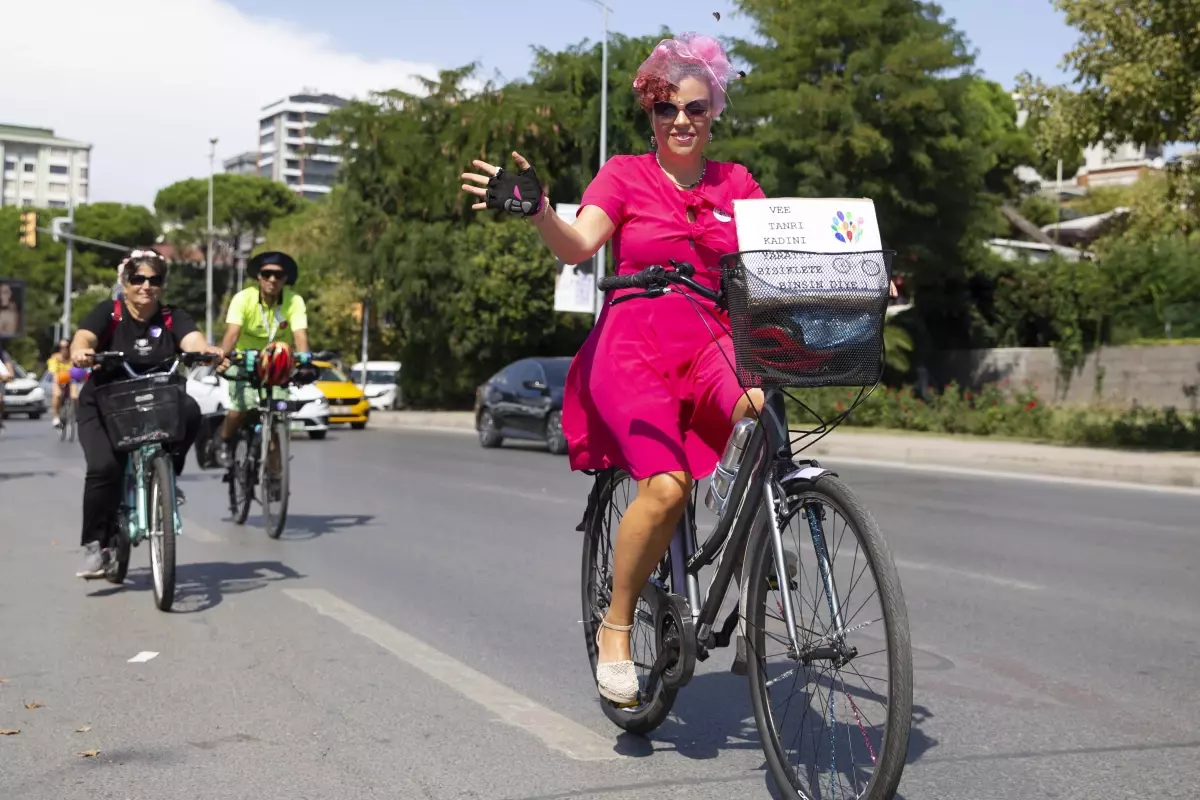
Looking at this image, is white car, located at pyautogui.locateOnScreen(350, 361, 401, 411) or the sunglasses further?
white car, located at pyautogui.locateOnScreen(350, 361, 401, 411)

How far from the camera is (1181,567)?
952 cm

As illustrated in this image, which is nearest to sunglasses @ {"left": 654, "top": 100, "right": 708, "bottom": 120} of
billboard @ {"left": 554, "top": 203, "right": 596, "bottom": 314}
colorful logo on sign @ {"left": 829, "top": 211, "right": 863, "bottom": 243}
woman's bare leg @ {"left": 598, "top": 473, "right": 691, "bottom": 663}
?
colorful logo on sign @ {"left": 829, "top": 211, "right": 863, "bottom": 243}

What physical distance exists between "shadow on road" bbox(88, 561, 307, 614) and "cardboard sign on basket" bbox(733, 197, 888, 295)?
4525 millimetres

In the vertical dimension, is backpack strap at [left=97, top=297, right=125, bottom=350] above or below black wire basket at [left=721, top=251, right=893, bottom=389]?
below

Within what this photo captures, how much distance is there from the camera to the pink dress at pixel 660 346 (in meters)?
4.34

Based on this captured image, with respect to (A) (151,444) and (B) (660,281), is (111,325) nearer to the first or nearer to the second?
(A) (151,444)

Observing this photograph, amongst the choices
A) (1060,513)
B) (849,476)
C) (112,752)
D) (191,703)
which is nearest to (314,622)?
(191,703)

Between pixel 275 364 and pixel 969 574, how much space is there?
15.8ft

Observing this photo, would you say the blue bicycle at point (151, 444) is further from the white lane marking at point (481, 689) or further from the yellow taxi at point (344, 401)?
the yellow taxi at point (344, 401)

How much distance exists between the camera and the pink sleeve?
445cm

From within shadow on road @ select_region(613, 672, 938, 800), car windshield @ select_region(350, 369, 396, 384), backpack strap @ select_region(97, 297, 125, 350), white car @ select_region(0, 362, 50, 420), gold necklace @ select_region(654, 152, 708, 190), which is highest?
gold necklace @ select_region(654, 152, 708, 190)

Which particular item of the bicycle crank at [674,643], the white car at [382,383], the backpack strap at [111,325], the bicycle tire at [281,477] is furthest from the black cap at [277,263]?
the white car at [382,383]

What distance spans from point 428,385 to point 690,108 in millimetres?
40075

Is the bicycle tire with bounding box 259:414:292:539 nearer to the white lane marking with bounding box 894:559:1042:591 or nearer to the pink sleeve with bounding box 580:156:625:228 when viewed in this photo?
the white lane marking with bounding box 894:559:1042:591
